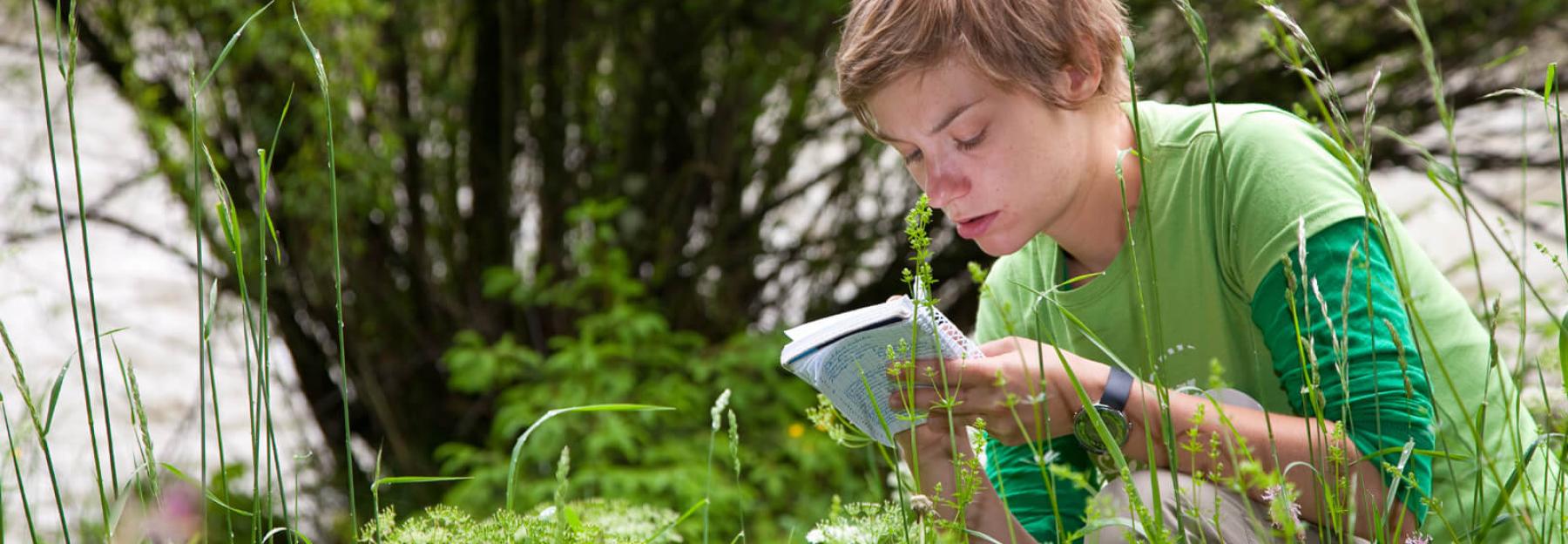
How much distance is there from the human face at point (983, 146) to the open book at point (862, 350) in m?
0.21

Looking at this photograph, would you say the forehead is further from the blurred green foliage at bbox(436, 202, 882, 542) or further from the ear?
the blurred green foliage at bbox(436, 202, 882, 542)

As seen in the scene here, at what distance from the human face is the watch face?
0.90 feet

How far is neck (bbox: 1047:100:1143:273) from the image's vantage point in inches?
72.7

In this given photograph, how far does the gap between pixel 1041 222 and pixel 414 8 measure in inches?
134

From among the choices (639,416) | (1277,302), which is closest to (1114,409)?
(1277,302)

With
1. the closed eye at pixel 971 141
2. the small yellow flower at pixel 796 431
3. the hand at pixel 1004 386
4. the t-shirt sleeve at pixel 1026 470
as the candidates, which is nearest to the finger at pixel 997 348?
the hand at pixel 1004 386

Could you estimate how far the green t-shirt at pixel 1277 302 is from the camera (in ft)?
4.98

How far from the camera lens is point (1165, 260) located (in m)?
1.86

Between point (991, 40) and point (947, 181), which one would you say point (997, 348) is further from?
point (991, 40)

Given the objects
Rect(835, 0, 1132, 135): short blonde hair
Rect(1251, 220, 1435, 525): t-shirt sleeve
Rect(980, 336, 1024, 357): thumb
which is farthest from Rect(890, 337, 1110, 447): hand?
Rect(835, 0, 1132, 135): short blonde hair

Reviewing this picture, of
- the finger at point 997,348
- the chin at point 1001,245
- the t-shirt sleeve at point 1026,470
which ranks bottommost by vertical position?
the t-shirt sleeve at point 1026,470

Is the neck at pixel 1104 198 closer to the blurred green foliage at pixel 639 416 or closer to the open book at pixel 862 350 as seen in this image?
the open book at pixel 862 350

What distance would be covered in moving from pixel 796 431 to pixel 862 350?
8.82ft

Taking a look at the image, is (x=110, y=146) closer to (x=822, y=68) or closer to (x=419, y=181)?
(x=419, y=181)
